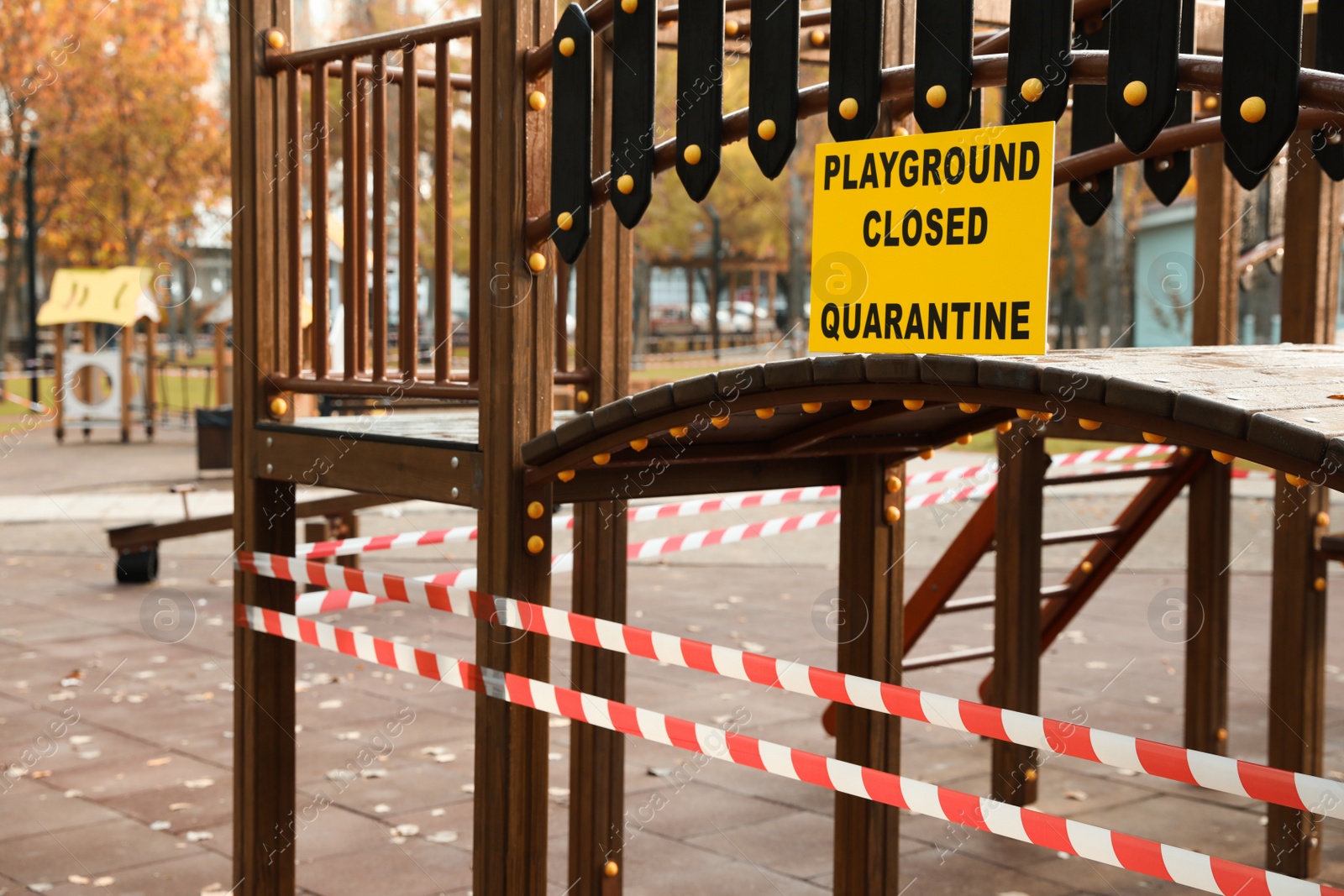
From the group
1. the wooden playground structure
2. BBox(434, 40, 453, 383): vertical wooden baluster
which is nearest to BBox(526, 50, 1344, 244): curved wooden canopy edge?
the wooden playground structure

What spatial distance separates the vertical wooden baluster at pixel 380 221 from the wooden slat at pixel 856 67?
59.3 inches

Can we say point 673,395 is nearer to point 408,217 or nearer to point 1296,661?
point 408,217

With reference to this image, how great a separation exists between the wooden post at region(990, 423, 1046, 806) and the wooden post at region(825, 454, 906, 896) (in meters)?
1.53

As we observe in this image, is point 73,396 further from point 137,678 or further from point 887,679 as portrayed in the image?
point 887,679

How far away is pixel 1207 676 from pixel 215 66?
3403 centimetres

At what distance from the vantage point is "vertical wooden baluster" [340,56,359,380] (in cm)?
399

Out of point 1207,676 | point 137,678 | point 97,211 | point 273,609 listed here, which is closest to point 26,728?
point 137,678

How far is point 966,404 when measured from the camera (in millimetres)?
2590

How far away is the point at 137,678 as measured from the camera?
7.44 metres

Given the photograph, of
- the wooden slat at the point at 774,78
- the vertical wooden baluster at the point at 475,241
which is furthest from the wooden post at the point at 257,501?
the wooden slat at the point at 774,78

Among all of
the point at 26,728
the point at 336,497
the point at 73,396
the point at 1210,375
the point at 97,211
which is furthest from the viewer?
the point at 97,211

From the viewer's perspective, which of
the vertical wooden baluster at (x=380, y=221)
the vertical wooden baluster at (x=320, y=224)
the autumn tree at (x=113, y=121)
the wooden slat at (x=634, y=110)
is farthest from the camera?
the autumn tree at (x=113, y=121)

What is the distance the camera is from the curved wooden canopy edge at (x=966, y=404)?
216 centimetres

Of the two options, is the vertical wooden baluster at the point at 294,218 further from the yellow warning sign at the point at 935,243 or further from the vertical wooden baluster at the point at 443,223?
the yellow warning sign at the point at 935,243
